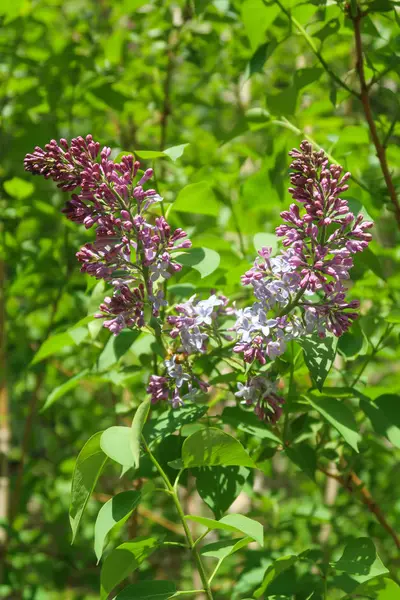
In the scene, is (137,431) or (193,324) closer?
(137,431)

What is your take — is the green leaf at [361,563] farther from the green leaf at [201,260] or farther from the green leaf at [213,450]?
the green leaf at [201,260]

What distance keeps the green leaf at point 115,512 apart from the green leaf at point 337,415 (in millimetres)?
306

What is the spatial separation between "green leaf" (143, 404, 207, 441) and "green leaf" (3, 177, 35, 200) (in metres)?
1.07

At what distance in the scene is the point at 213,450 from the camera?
964mm

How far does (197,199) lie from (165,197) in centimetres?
113

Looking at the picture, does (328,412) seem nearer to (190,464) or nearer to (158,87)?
(190,464)

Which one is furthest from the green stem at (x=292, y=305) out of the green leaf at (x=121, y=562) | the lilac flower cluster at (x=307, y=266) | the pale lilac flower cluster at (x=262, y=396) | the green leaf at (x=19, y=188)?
the green leaf at (x=19, y=188)

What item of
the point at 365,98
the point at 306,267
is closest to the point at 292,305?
the point at 306,267

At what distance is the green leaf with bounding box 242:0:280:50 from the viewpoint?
1.27 m

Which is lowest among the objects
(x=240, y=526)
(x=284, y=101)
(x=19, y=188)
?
(x=240, y=526)

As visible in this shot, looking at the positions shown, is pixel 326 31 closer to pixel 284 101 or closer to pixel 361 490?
pixel 284 101

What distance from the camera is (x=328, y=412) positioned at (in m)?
1.06

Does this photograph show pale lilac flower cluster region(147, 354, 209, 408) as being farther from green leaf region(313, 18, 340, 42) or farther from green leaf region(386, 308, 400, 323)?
green leaf region(313, 18, 340, 42)

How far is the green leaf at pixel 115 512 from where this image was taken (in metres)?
0.88
